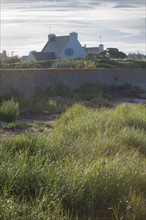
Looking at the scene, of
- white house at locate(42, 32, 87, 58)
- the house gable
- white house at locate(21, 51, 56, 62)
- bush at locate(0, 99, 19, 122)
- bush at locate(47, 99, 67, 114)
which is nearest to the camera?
bush at locate(0, 99, 19, 122)

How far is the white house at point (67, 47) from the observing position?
67.9m

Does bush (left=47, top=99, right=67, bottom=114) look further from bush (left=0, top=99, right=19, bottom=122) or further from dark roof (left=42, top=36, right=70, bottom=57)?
dark roof (left=42, top=36, right=70, bottom=57)

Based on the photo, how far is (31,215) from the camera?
18.1 ft

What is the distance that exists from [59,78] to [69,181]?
52.8 ft

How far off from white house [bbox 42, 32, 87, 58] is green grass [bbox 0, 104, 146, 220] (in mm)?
59237

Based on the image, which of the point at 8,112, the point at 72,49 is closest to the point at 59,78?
the point at 8,112

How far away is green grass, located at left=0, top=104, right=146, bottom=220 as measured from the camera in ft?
19.5

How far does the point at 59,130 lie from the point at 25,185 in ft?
13.4

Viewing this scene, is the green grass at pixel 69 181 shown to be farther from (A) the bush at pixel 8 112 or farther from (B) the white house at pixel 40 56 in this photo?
(B) the white house at pixel 40 56

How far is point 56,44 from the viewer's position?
7019cm

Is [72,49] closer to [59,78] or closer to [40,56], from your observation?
[40,56]

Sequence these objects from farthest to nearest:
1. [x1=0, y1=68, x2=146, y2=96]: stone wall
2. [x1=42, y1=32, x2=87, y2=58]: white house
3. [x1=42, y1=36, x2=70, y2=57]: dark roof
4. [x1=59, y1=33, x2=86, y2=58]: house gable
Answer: [x1=42, y1=36, x2=70, y2=57]: dark roof
[x1=42, y1=32, x2=87, y2=58]: white house
[x1=59, y1=33, x2=86, y2=58]: house gable
[x1=0, y1=68, x2=146, y2=96]: stone wall

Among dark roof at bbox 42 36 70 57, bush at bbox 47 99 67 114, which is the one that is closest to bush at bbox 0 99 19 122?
bush at bbox 47 99 67 114

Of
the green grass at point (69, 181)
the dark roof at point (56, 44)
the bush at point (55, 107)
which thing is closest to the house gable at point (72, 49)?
the dark roof at point (56, 44)
